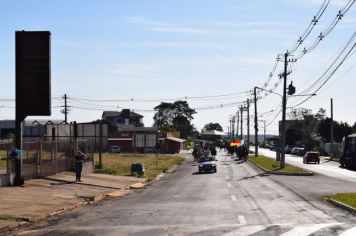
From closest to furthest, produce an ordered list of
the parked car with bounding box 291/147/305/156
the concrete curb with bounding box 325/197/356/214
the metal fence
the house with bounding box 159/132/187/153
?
1. the concrete curb with bounding box 325/197/356/214
2. the metal fence
3. the parked car with bounding box 291/147/305/156
4. the house with bounding box 159/132/187/153

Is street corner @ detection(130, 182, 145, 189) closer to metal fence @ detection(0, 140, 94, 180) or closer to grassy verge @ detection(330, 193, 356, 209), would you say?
metal fence @ detection(0, 140, 94, 180)

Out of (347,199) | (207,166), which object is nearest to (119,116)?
(207,166)

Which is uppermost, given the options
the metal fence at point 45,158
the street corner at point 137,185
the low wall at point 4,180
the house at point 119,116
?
the house at point 119,116

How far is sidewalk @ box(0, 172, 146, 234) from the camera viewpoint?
18281 mm

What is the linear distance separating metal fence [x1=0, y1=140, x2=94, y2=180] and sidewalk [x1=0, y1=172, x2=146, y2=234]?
0.57 metres

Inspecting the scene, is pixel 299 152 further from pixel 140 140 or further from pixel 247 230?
pixel 247 230

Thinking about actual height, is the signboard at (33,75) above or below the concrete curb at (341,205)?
above

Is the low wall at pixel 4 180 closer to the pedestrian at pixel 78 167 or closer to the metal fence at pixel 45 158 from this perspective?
the metal fence at pixel 45 158

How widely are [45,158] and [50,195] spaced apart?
9.15 meters

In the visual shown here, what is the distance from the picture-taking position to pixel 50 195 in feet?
82.9

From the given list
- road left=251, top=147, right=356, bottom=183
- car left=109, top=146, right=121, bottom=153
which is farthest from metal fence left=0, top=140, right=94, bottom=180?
car left=109, top=146, right=121, bottom=153

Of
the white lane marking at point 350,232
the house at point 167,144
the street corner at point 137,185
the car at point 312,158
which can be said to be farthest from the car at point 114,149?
the white lane marking at point 350,232

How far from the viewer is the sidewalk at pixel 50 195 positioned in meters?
18.3

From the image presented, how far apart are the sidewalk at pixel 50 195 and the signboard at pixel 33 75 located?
12.5 ft
